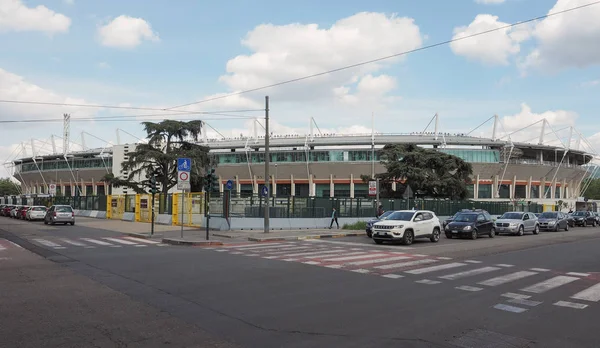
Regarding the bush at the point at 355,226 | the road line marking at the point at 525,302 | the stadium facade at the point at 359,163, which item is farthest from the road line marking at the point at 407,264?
the stadium facade at the point at 359,163

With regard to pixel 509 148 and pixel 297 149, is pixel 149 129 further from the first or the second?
pixel 509 148

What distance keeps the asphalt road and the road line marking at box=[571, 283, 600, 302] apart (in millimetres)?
45

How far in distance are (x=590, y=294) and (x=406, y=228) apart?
1183 centimetres

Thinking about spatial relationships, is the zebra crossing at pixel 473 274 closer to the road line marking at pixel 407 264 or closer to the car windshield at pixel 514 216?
the road line marking at pixel 407 264

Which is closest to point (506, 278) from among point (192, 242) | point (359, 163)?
point (192, 242)

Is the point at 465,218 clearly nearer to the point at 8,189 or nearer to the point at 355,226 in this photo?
the point at 355,226

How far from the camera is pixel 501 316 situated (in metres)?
7.95

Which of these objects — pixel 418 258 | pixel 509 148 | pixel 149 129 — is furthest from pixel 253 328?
pixel 509 148

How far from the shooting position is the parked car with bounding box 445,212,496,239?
26.4m

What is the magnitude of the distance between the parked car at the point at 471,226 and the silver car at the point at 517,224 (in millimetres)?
2758

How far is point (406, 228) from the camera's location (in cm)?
2181

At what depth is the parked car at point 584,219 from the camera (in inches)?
1832

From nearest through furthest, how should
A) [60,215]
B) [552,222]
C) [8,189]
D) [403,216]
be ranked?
[403,216], [60,215], [552,222], [8,189]

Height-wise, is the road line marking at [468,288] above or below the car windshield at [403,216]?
below
